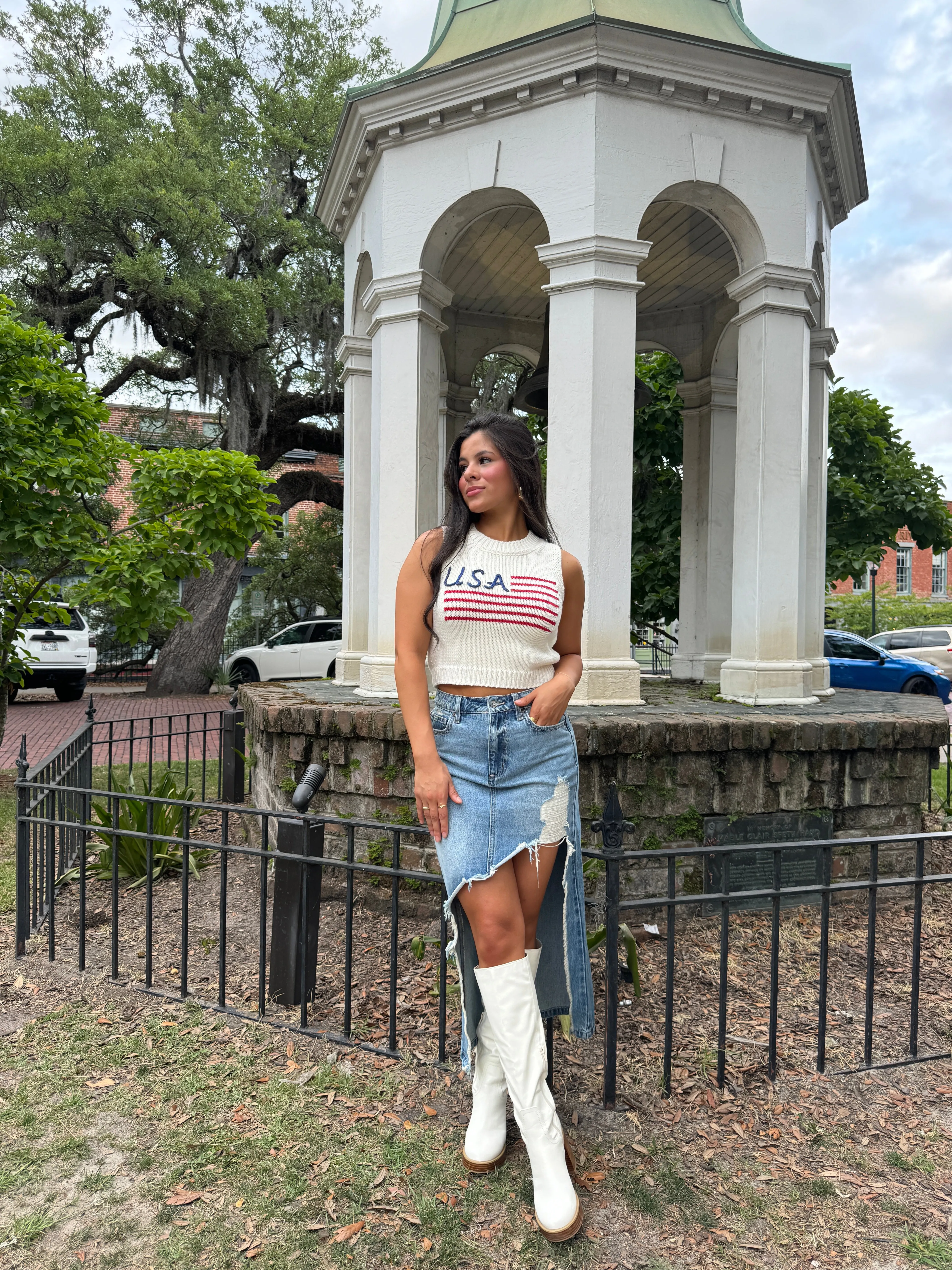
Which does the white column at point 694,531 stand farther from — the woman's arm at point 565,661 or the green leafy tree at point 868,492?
the green leafy tree at point 868,492

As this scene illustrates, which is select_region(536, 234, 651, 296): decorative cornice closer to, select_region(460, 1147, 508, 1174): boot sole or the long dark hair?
the long dark hair

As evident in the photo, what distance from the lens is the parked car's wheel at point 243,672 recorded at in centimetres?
1630

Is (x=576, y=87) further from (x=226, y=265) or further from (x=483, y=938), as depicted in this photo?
(x=226, y=265)

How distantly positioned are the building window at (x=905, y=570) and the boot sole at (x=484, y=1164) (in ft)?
135

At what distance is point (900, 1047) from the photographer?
3146 mm

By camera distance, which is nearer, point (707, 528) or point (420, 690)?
point (420, 690)

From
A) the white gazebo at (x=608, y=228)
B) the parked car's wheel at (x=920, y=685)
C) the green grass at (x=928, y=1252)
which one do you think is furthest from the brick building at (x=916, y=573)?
the green grass at (x=928, y=1252)

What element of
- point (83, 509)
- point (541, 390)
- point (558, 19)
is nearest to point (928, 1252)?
point (541, 390)

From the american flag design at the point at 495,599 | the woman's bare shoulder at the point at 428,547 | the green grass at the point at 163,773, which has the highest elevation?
the woman's bare shoulder at the point at 428,547

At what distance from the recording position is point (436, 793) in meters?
2.09

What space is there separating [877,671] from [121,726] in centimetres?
1295

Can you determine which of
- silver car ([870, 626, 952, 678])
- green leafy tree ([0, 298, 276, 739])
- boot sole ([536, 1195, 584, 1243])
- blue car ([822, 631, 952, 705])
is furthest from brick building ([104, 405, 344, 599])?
silver car ([870, 626, 952, 678])

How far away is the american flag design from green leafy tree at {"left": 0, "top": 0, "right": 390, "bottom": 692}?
13512 millimetres

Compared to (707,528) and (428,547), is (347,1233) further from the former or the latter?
(707,528)
